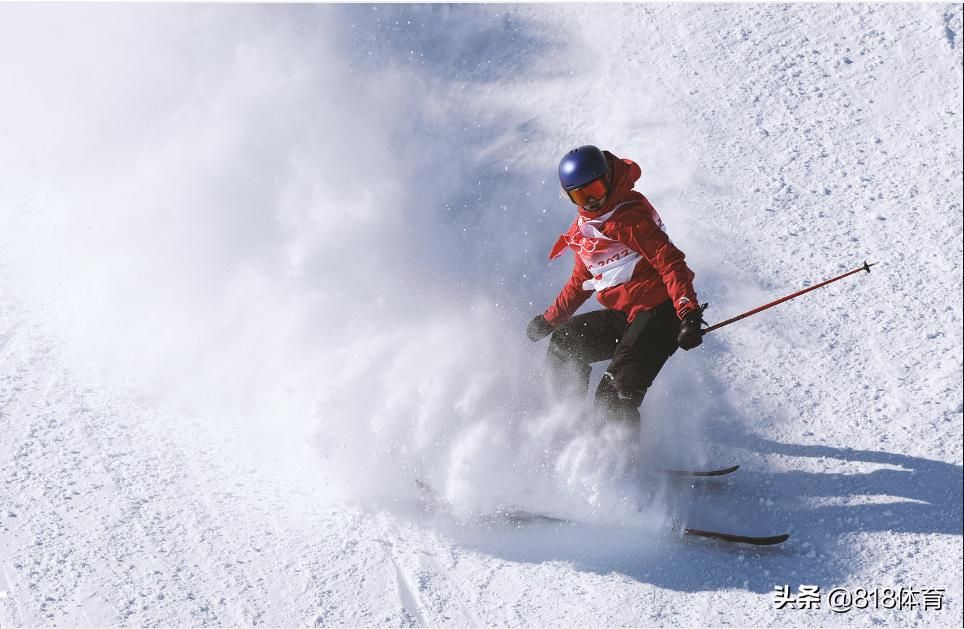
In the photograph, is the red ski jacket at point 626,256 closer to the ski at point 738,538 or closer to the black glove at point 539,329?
the black glove at point 539,329

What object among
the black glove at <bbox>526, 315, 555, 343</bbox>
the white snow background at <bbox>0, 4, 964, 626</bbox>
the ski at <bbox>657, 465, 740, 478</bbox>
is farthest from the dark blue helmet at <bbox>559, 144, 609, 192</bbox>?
the ski at <bbox>657, 465, 740, 478</bbox>

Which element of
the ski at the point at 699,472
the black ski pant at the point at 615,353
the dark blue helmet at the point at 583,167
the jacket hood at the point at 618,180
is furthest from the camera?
the ski at the point at 699,472

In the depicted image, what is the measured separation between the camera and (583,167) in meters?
4.70

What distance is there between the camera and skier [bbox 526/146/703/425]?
4.77 metres

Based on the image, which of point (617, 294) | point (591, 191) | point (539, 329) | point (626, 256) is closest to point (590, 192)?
point (591, 191)

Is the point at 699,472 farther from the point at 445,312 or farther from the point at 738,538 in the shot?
the point at 445,312

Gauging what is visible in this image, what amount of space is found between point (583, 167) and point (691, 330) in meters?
1.06

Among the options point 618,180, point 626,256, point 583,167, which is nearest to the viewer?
point 583,167

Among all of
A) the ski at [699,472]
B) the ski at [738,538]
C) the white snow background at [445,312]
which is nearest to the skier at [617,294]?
the white snow background at [445,312]

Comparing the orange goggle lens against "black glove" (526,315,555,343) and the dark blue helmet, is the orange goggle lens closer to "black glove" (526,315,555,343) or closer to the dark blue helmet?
the dark blue helmet

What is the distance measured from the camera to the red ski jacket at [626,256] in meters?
4.84

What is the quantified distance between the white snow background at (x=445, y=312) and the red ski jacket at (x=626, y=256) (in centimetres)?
84

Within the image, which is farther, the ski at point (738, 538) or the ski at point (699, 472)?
the ski at point (699, 472)

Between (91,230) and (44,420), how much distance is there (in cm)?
244
